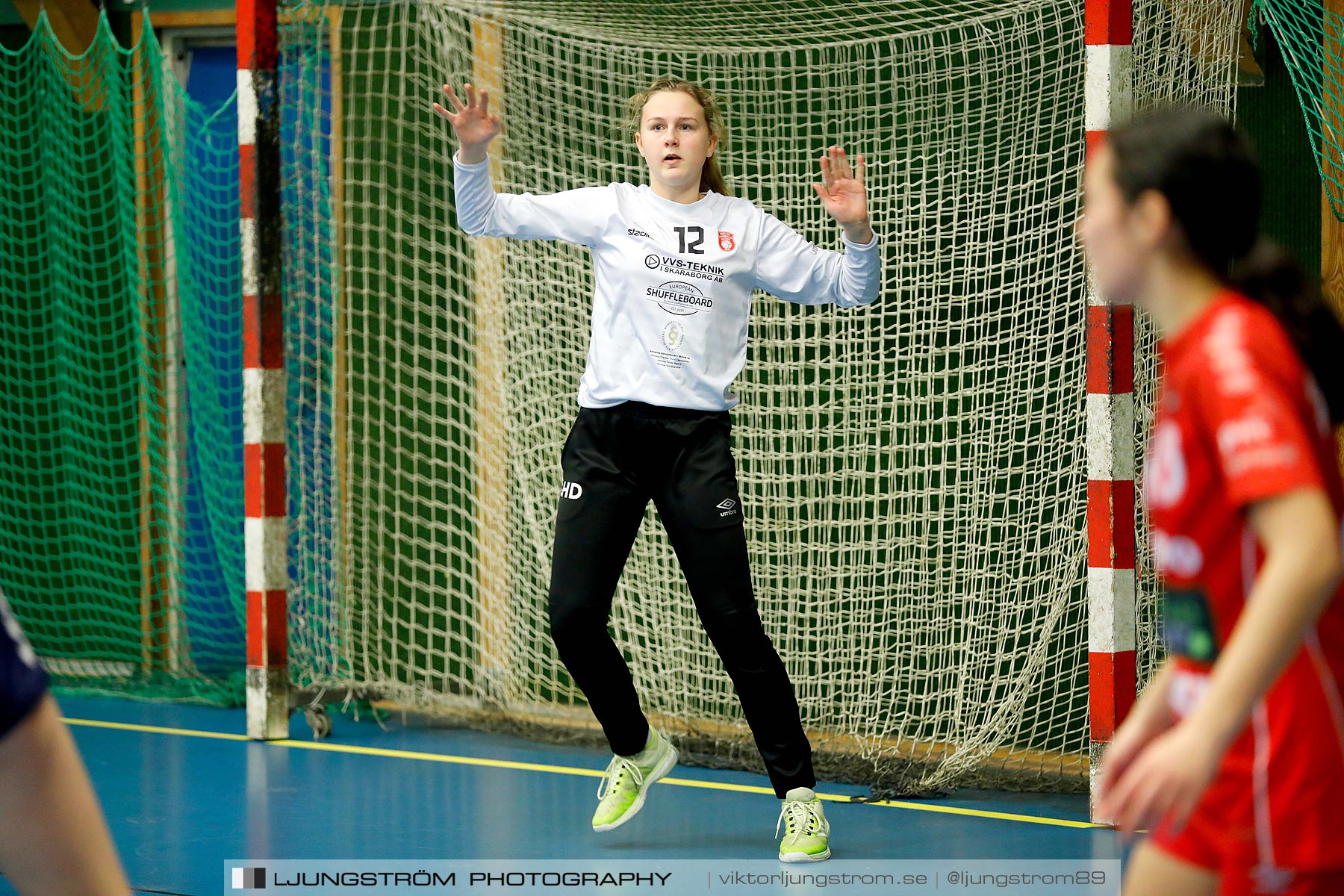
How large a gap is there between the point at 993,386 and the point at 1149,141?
9.91 feet

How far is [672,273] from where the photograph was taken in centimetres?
362

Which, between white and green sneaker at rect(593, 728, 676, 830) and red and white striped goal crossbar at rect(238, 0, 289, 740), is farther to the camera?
red and white striped goal crossbar at rect(238, 0, 289, 740)

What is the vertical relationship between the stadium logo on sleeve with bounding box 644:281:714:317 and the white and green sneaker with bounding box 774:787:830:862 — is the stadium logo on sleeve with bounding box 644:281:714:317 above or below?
above

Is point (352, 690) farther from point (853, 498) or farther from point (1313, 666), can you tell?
point (1313, 666)

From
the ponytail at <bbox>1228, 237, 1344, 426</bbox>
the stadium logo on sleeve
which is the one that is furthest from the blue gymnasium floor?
the ponytail at <bbox>1228, 237, 1344, 426</bbox>

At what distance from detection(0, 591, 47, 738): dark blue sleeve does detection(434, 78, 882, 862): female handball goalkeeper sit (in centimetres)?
201

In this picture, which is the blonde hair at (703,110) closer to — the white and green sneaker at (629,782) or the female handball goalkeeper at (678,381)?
the female handball goalkeeper at (678,381)

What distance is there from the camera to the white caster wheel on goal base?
519 cm

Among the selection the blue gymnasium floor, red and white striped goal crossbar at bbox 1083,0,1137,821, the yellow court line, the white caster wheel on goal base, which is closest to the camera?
the blue gymnasium floor

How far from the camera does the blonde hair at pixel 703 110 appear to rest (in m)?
3.65

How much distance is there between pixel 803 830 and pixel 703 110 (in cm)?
165

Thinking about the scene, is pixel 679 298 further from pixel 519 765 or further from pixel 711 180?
pixel 519 765

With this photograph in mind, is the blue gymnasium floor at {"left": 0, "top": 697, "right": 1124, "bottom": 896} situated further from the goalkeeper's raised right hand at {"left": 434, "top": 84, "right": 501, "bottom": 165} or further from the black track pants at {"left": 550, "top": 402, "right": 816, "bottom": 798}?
the goalkeeper's raised right hand at {"left": 434, "top": 84, "right": 501, "bottom": 165}

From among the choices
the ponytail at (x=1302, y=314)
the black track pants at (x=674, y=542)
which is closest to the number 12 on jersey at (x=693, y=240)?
the black track pants at (x=674, y=542)
